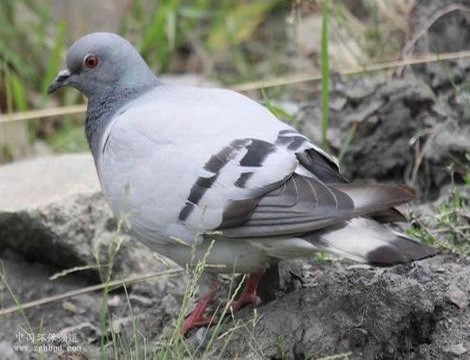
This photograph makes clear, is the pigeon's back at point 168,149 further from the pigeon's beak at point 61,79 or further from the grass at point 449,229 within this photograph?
the grass at point 449,229

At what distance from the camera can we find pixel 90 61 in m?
3.66

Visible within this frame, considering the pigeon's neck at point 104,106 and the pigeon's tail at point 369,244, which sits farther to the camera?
the pigeon's neck at point 104,106

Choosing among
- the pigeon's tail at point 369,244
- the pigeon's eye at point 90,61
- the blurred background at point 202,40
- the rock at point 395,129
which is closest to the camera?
the pigeon's tail at point 369,244

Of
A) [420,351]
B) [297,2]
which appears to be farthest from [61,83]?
[420,351]

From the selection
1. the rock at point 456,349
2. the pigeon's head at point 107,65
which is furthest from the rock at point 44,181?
the rock at point 456,349

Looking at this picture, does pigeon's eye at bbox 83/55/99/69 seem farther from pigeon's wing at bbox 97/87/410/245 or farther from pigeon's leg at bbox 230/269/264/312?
→ pigeon's leg at bbox 230/269/264/312

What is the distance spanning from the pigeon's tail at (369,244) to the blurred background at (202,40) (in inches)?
88.0

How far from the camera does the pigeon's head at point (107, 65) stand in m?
3.63

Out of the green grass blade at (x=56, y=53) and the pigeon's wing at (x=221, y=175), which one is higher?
the pigeon's wing at (x=221, y=175)

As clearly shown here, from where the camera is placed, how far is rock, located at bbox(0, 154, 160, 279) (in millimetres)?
3973

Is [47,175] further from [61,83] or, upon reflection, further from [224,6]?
[224,6]

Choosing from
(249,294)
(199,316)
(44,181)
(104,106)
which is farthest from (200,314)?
(44,181)

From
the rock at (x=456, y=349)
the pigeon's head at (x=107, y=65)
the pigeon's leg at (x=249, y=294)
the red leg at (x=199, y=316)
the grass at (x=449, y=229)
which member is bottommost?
the red leg at (x=199, y=316)

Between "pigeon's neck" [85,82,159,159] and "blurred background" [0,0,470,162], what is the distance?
1766mm
